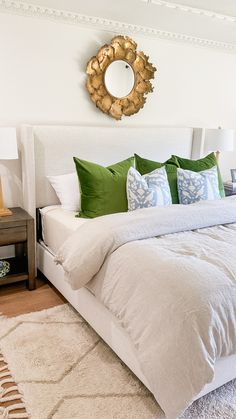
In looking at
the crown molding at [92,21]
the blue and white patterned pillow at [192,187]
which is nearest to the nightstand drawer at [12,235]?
the blue and white patterned pillow at [192,187]

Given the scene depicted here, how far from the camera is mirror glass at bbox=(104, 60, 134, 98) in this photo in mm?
3225

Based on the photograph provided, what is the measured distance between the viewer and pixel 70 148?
3086mm

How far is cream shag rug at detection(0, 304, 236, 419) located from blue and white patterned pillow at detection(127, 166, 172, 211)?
97 centimetres

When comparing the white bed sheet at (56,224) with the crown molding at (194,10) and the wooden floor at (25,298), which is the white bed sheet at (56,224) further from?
the crown molding at (194,10)

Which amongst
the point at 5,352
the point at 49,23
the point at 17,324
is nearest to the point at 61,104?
the point at 49,23

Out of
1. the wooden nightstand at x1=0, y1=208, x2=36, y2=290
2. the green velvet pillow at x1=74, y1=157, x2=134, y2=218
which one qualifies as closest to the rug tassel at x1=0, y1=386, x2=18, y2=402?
the wooden nightstand at x1=0, y1=208, x2=36, y2=290

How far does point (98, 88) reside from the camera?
319 cm

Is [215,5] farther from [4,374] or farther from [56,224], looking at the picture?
[4,374]

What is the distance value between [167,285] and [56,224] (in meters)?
1.30

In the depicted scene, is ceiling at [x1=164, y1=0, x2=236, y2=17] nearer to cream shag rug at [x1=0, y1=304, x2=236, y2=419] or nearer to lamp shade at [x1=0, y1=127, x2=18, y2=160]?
lamp shade at [x1=0, y1=127, x2=18, y2=160]

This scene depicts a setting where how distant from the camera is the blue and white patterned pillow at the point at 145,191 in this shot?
2.62 meters

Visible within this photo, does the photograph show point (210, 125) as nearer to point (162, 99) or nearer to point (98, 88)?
point (162, 99)

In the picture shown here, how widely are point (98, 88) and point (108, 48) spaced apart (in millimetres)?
366

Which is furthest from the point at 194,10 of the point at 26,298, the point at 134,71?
the point at 26,298
